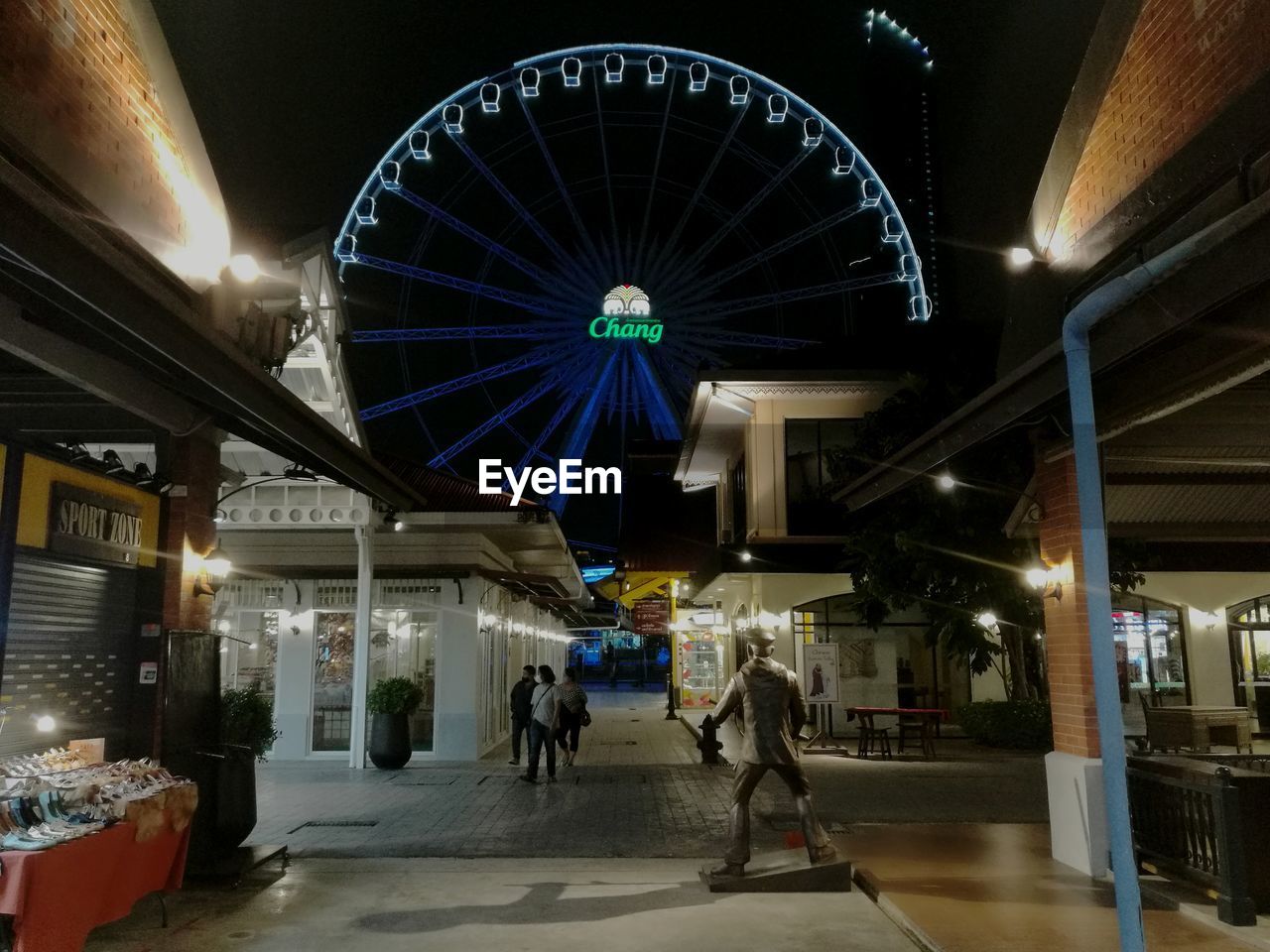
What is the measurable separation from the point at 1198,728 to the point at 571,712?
29.5ft

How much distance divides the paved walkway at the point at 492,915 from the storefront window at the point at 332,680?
27.3ft

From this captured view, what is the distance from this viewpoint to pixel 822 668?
59.2ft

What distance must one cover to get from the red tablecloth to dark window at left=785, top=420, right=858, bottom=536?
14.5 metres

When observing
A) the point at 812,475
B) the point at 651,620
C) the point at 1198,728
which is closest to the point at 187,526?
the point at 1198,728

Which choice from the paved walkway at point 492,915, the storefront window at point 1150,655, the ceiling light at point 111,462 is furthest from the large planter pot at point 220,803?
the storefront window at point 1150,655

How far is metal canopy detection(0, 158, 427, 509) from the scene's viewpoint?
430 cm

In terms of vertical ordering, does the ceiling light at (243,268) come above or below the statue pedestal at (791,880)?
above

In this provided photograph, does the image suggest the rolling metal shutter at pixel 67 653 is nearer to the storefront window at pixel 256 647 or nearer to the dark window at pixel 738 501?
the storefront window at pixel 256 647

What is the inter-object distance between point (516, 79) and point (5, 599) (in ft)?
56.4

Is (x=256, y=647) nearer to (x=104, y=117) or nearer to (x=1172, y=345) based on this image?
(x=104, y=117)

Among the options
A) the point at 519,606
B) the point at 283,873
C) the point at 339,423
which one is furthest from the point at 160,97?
the point at 519,606

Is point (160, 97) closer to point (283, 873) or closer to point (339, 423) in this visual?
point (339, 423)

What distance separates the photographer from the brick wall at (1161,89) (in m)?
5.97

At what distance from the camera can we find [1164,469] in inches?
356
